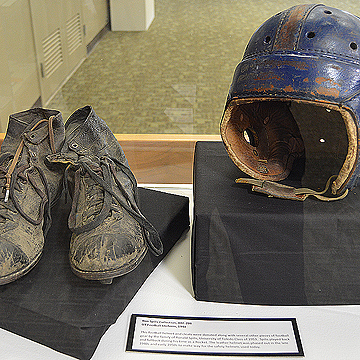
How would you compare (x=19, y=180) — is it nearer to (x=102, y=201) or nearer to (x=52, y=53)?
(x=102, y=201)

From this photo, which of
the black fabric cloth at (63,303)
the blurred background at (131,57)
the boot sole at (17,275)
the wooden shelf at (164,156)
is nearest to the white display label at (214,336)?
the black fabric cloth at (63,303)

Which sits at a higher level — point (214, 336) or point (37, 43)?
point (37, 43)

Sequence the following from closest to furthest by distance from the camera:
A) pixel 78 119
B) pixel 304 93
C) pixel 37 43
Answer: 1. pixel 304 93
2. pixel 78 119
3. pixel 37 43

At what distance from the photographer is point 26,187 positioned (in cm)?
77

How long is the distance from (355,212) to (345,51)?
262 millimetres

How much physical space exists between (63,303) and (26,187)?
0.79 feet

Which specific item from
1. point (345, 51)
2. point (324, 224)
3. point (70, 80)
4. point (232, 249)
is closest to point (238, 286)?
point (232, 249)

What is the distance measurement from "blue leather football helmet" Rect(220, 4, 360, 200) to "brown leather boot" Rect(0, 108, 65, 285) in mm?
346

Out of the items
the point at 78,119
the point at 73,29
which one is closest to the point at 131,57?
the point at 73,29

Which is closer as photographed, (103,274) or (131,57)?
(103,274)

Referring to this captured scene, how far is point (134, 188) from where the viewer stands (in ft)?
2.71

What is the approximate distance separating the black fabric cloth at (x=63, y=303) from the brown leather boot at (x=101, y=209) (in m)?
0.03

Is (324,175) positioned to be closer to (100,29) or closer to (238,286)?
(238,286)

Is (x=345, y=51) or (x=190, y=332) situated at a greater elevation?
(x=345, y=51)
